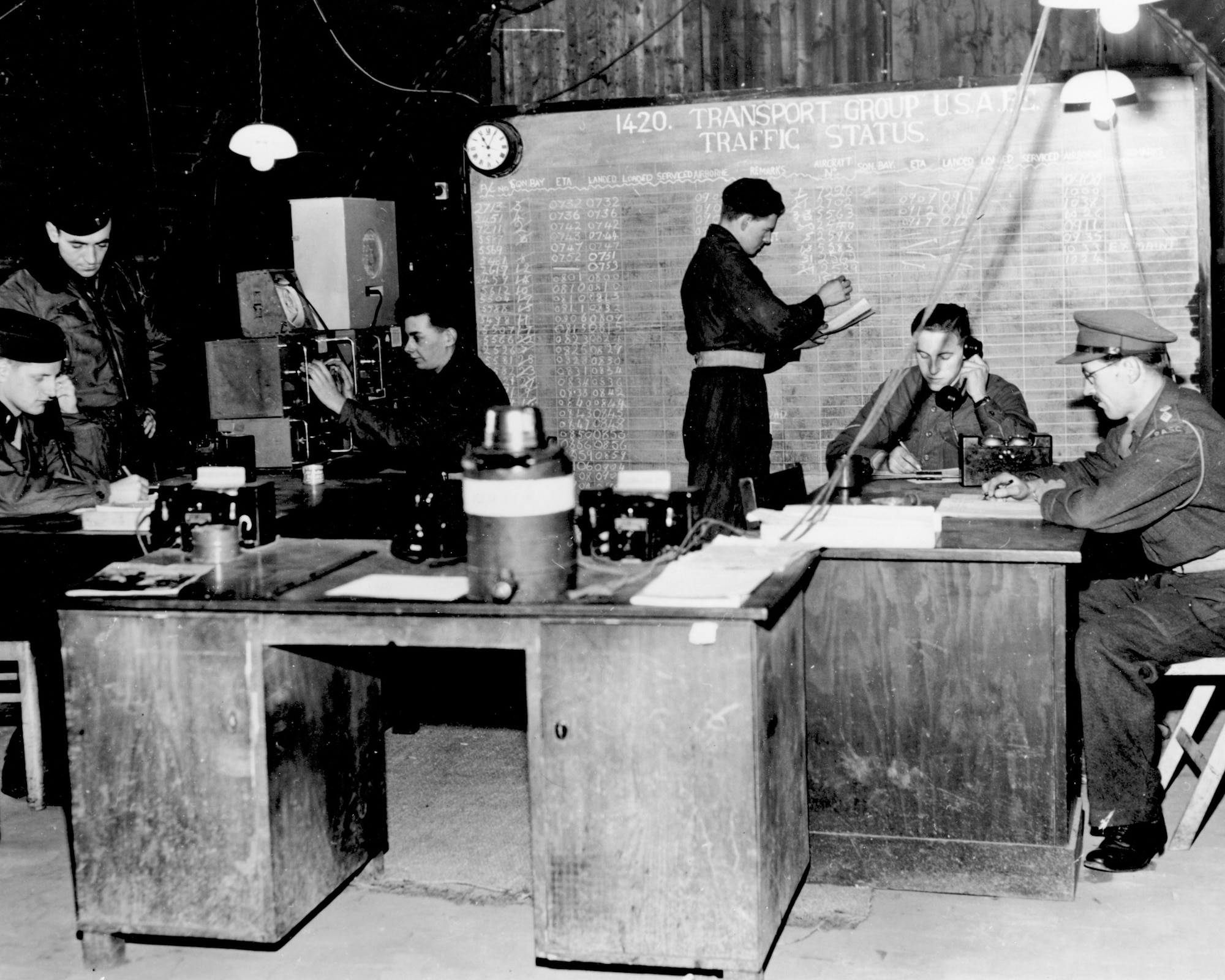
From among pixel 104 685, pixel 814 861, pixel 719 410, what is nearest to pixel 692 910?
pixel 814 861

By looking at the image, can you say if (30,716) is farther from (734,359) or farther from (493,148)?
(493,148)

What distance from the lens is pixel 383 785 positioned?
11.3 feet

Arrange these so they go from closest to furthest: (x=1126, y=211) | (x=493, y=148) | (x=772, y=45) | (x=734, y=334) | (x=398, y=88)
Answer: (x=734, y=334) → (x=1126, y=211) → (x=493, y=148) → (x=772, y=45) → (x=398, y=88)

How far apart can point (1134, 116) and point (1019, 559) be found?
3370 millimetres

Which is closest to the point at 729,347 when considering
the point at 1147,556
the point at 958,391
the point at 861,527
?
the point at 958,391

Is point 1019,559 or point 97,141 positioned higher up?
point 97,141

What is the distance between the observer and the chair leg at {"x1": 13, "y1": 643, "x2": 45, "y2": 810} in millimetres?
3836

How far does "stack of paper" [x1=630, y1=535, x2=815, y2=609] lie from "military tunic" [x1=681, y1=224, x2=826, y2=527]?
7.11 ft

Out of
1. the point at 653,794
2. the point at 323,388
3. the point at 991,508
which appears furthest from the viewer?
the point at 323,388

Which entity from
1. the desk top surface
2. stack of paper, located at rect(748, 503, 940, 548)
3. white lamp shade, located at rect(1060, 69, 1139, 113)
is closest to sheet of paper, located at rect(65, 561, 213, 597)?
the desk top surface

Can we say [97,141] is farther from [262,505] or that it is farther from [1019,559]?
[1019,559]

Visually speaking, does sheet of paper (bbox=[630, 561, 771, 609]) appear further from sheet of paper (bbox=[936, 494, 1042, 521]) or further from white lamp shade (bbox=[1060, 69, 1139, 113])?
white lamp shade (bbox=[1060, 69, 1139, 113])

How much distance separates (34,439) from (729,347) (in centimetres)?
269

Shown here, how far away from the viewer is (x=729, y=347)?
549 cm
